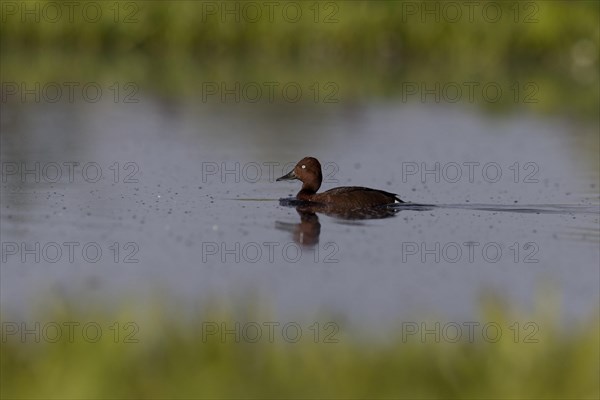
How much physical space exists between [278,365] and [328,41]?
24594mm

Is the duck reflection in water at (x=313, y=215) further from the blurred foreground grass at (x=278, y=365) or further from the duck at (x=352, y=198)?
the blurred foreground grass at (x=278, y=365)

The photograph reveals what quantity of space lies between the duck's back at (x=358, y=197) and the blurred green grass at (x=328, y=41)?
1532 cm

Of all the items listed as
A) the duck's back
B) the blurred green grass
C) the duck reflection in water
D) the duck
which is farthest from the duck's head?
the blurred green grass

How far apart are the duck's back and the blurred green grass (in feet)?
50.3

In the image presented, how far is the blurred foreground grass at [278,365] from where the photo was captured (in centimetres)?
529

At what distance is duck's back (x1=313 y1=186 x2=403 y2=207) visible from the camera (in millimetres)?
11422

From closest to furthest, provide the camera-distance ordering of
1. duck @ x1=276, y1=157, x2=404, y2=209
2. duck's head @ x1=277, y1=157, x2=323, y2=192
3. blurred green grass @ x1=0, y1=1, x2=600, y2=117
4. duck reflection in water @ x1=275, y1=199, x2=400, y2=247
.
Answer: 1. duck reflection in water @ x1=275, y1=199, x2=400, y2=247
2. duck @ x1=276, y1=157, x2=404, y2=209
3. duck's head @ x1=277, y1=157, x2=323, y2=192
4. blurred green grass @ x1=0, y1=1, x2=600, y2=117

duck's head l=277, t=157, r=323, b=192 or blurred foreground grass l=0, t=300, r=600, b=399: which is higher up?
duck's head l=277, t=157, r=323, b=192

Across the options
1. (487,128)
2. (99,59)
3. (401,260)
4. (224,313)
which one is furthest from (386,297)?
(99,59)

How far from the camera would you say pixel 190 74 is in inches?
1042

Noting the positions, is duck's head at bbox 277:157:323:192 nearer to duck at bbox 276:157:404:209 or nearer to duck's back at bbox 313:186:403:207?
duck at bbox 276:157:404:209

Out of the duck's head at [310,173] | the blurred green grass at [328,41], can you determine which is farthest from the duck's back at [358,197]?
the blurred green grass at [328,41]

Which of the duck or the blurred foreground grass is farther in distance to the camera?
the duck

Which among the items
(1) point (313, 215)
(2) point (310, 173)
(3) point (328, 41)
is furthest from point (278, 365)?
(3) point (328, 41)
